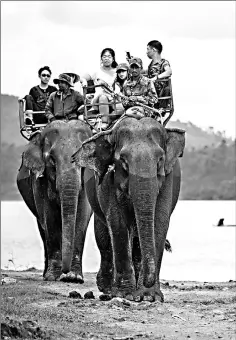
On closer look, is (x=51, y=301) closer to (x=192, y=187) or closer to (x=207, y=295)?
(x=207, y=295)

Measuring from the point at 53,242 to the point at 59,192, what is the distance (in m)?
1.38

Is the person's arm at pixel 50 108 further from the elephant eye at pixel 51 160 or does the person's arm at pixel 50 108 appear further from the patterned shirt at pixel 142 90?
the patterned shirt at pixel 142 90

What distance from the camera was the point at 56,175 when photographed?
56.4 feet

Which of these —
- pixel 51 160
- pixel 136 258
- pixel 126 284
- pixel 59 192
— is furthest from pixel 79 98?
pixel 126 284

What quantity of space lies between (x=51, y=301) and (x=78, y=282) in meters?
3.24

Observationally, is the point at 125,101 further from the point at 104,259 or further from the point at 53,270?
the point at 53,270

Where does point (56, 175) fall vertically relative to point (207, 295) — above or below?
above

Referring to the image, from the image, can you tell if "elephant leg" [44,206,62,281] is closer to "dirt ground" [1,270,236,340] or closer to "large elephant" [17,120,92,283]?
"large elephant" [17,120,92,283]

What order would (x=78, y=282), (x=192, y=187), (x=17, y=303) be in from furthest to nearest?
1. (x=192, y=187)
2. (x=78, y=282)
3. (x=17, y=303)

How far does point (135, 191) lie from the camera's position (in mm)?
13852

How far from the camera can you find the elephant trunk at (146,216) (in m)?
13.7

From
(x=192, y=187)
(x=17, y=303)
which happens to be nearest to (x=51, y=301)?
(x=17, y=303)

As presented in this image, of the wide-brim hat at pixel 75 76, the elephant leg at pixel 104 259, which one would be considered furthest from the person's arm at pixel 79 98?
the elephant leg at pixel 104 259

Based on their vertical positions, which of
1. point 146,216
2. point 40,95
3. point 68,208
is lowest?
point 146,216
